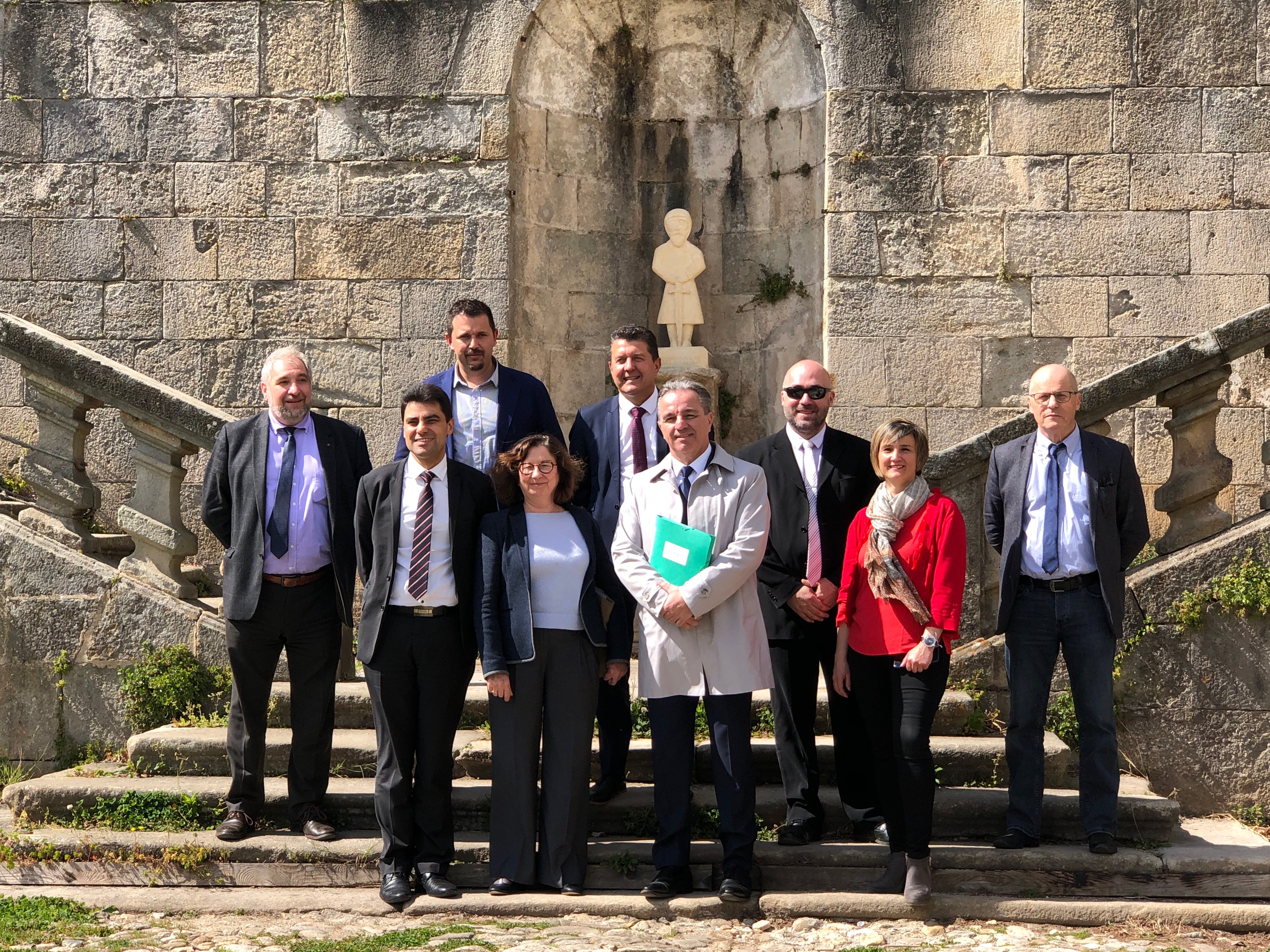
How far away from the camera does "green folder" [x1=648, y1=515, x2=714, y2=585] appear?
4.54 m

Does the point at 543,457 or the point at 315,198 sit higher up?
the point at 315,198

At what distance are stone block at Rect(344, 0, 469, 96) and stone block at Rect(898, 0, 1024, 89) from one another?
105 inches

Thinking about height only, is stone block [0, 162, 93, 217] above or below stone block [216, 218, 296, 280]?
above

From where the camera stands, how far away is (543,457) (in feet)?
15.3

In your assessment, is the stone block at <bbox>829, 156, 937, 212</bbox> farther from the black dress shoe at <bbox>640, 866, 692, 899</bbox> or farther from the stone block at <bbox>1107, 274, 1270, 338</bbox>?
the black dress shoe at <bbox>640, 866, 692, 899</bbox>

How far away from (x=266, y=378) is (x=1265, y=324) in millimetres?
4222

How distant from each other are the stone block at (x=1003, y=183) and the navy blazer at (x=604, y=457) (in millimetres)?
3363

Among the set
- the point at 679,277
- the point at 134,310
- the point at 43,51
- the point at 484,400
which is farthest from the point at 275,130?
the point at 484,400

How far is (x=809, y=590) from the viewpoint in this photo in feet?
15.8

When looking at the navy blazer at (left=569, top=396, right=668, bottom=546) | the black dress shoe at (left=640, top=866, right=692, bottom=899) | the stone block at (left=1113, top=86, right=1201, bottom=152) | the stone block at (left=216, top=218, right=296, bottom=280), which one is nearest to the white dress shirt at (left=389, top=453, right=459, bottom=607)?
the navy blazer at (left=569, top=396, right=668, bottom=546)

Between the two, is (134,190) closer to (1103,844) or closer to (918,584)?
(918,584)

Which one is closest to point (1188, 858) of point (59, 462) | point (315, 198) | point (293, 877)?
point (293, 877)

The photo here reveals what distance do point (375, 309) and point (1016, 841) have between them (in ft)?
15.8

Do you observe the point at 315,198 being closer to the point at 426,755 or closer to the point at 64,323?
the point at 64,323
